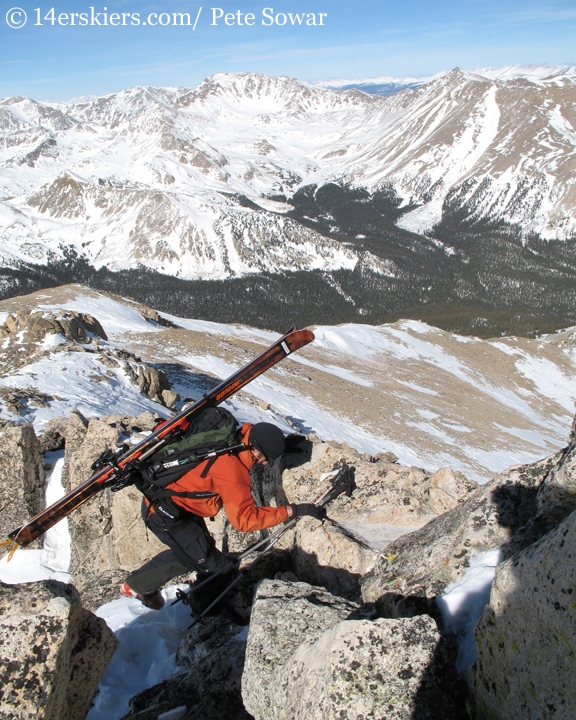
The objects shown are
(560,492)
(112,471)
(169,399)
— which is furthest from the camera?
(169,399)

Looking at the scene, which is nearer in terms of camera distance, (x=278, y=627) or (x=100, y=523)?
(x=278, y=627)

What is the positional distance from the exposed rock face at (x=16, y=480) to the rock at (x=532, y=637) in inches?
442

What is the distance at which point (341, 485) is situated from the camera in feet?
35.3

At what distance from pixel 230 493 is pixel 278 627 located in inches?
92.7

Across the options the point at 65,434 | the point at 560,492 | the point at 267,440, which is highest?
the point at 560,492

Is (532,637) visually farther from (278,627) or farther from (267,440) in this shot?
(267,440)

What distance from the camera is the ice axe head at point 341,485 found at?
34.6ft

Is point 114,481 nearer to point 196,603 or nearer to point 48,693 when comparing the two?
point 196,603

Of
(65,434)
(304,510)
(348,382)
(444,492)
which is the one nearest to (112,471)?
(304,510)

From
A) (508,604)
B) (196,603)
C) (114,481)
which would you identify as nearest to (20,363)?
(114,481)

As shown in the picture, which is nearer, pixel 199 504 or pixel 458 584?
pixel 458 584

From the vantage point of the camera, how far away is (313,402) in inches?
1531

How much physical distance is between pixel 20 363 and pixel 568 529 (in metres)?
22.3

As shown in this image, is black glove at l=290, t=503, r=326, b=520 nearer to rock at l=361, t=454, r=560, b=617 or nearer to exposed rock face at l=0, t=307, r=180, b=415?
rock at l=361, t=454, r=560, b=617
